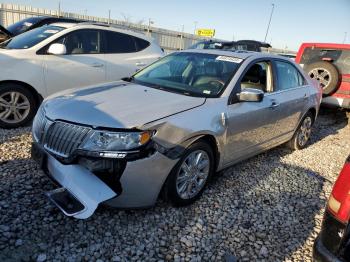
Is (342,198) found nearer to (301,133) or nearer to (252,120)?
(252,120)

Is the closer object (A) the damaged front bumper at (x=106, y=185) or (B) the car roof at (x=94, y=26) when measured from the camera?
(A) the damaged front bumper at (x=106, y=185)

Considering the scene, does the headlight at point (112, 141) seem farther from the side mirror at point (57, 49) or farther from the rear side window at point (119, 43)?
the rear side window at point (119, 43)

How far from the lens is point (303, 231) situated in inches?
129

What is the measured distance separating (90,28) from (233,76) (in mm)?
3343

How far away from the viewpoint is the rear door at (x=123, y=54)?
20.1 feet

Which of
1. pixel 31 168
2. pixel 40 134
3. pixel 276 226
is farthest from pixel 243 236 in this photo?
pixel 31 168

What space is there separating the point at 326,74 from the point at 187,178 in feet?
18.7

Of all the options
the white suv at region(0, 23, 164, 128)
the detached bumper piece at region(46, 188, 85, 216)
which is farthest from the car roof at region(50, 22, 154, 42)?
the detached bumper piece at region(46, 188, 85, 216)

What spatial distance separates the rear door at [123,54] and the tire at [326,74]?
3.83 m

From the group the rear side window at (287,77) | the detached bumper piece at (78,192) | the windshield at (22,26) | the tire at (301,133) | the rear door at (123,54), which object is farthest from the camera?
the windshield at (22,26)

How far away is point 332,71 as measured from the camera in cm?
735

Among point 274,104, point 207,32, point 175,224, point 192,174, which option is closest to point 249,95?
point 274,104

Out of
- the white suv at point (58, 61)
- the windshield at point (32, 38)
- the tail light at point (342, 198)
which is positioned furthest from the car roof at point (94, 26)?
the tail light at point (342, 198)

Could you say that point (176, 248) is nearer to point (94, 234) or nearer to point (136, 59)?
point (94, 234)
